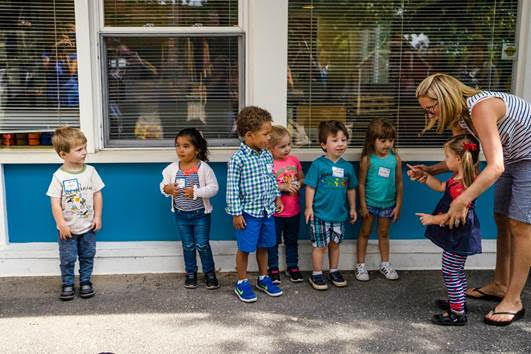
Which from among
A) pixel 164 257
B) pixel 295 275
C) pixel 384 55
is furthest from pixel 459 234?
pixel 164 257

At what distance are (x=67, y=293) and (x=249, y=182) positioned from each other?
1.59 meters

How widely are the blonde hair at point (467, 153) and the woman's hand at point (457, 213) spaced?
8.8 inches

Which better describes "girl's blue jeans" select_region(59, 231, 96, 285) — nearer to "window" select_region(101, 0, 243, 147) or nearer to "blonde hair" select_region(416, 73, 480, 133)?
"window" select_region(101, 0, 243, 147)

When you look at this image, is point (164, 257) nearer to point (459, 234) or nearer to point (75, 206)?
point (75, 206)

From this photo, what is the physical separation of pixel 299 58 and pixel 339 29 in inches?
16.4

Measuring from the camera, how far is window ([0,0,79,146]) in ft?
15.2

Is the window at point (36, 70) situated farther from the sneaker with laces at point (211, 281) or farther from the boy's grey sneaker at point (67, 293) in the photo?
the sneaker with laces at point (211, 281)

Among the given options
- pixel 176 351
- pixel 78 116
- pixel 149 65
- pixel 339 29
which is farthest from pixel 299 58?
pixel 176 351

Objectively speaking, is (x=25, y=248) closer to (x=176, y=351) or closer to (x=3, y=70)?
(x=3, y=70)

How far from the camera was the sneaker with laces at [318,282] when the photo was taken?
4.44m

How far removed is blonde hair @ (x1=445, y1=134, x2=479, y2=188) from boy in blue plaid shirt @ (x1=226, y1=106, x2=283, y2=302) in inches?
50.3

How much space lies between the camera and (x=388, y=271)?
15.4 ft

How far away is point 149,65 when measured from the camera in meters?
4.79

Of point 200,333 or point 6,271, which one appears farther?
point 6,271
